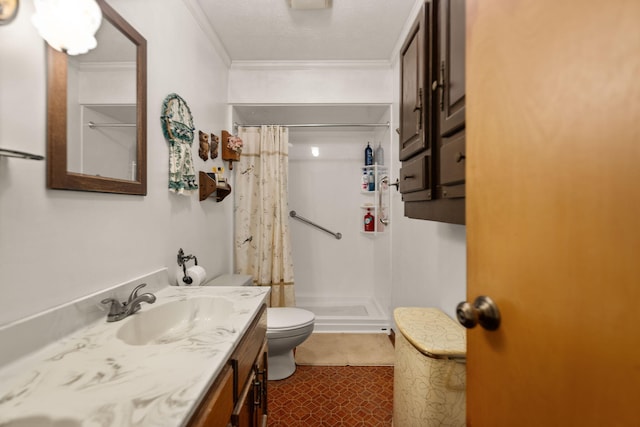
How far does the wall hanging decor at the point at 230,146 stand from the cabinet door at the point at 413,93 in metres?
1.44

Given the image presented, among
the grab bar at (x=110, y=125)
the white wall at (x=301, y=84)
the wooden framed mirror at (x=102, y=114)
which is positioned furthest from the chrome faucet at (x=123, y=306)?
the white wall at (x=301, y=84)

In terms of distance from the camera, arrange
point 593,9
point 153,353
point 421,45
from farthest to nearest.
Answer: point 421,45 < point 153,353 < point 593,9

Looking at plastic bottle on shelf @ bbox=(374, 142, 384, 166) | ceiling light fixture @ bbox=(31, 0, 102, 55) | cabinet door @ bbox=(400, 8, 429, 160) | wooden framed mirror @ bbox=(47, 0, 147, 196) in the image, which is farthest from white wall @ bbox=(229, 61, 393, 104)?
ceiling light fixture @ bbox=(31, 0, 102, 55)

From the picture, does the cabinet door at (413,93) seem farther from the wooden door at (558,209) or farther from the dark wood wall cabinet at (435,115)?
the wooden door at (558,209)

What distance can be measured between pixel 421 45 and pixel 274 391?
6.76ft

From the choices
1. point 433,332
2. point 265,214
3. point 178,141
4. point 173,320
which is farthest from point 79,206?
point 265,214

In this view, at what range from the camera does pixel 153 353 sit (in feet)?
2.30

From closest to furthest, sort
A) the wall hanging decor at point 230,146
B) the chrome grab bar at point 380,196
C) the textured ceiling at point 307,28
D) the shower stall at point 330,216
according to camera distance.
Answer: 1. the textured ceiling at point 307,28
2. the wall hanging decor at point 230,146
3. the chrome grab bar at point 380,196
4. the shower stall at point 330,216

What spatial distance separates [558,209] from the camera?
0.38m

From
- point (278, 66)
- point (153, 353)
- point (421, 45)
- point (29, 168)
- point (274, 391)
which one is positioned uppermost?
point (278, 66)

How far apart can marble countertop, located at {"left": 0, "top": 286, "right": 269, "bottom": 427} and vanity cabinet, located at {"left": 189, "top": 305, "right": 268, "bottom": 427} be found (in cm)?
6

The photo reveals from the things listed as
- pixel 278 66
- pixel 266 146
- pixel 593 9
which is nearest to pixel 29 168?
pixel 593 9

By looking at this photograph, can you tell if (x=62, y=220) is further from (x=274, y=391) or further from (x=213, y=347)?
(x=274, y=391)

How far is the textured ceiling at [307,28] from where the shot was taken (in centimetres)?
181
